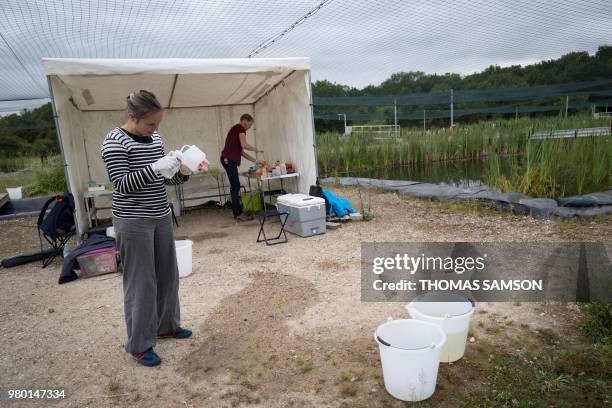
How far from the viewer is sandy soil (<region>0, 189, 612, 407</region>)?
2.06 metres

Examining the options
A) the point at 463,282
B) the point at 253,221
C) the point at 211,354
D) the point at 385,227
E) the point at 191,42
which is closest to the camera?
the point at 211,354

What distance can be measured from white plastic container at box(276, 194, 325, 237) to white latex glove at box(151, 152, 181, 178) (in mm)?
2720

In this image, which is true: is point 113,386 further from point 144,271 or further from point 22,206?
point 22,206

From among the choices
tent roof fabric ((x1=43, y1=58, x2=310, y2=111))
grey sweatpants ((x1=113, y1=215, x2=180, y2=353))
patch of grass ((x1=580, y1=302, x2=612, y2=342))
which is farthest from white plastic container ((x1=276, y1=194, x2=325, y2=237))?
patch of grass ((x1=580, y1=302, x2=612, y2=342))

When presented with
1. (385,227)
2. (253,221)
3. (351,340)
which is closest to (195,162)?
(351,340)

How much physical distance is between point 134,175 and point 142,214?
0.24 m

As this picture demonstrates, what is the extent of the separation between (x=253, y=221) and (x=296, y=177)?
0.88 meters

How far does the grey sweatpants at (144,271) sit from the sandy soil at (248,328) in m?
0.24

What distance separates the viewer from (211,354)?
2.41m

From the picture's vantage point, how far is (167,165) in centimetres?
200

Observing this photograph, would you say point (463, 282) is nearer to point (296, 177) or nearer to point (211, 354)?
point (211, 354)

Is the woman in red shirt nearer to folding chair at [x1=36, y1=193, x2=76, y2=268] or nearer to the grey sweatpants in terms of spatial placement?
folding chair at [x1=36, y1=193, x2=76, y2=268]

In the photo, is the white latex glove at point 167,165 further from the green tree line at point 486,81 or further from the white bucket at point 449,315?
the green tree line at point 486,81

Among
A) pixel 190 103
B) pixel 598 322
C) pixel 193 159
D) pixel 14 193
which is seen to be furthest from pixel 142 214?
pixel 14 193
